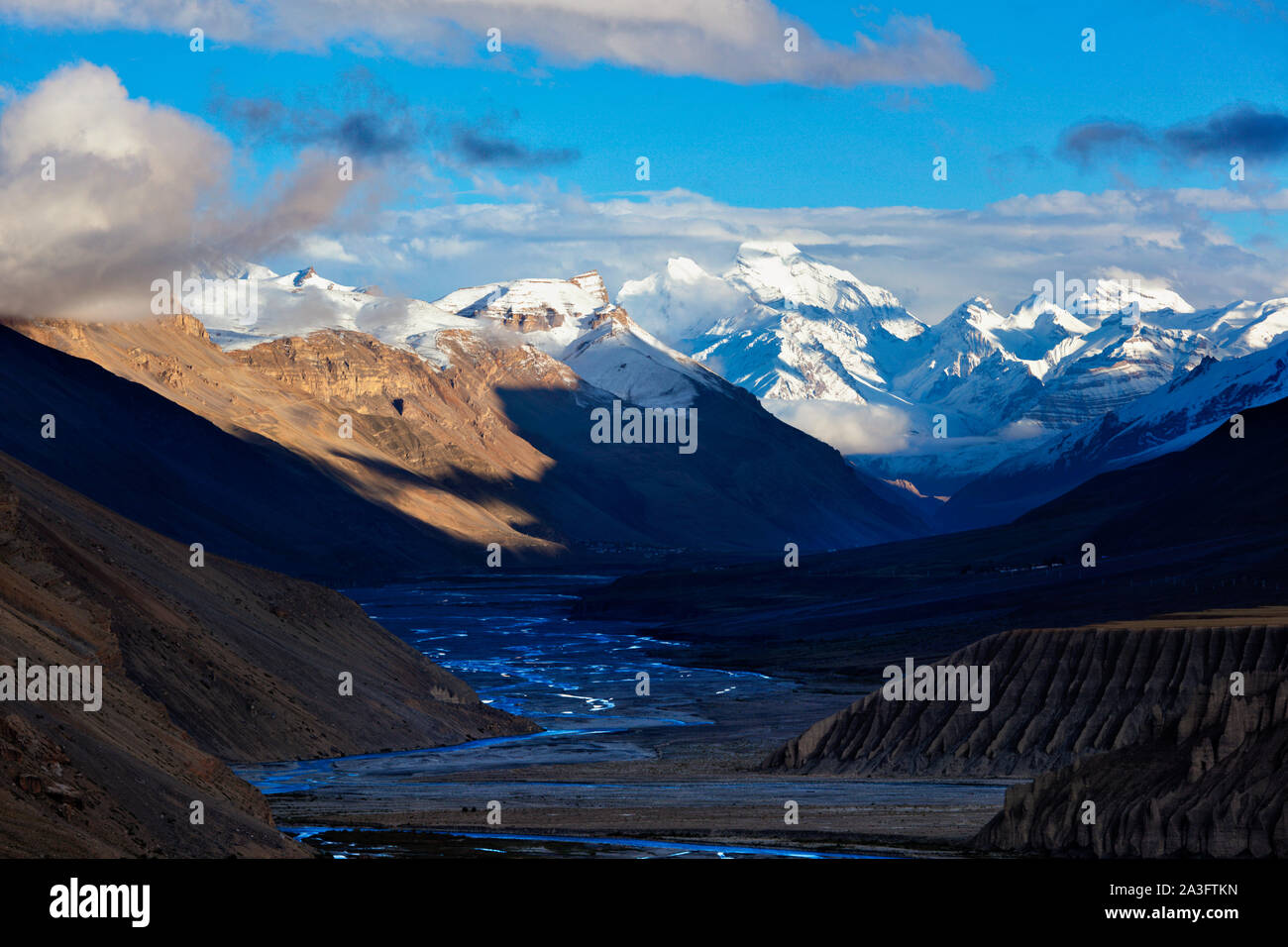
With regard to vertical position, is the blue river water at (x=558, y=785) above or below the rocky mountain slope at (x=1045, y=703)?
below

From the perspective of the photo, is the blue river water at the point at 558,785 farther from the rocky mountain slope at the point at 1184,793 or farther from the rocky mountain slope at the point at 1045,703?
the rocky mountain slope at the point at 1184,793

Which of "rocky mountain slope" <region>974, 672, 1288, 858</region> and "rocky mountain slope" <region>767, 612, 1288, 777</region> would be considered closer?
"rocky mountain slope" <region>974, 672, 1288, 858</region>

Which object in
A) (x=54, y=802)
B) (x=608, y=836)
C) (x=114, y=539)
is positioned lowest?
(x=608, y=836)

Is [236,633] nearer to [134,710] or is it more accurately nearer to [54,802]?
[134,710]

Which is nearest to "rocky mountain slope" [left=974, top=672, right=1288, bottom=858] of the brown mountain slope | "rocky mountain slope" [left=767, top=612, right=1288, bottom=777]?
"rocky mountain slope" [left=767, top=612, right=1288, bottom=777]

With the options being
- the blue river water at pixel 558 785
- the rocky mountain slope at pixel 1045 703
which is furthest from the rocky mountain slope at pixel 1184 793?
the rocky mountain slope at pixel 1045 703

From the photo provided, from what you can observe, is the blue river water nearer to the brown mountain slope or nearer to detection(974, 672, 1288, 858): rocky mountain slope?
the brown mountain slope
